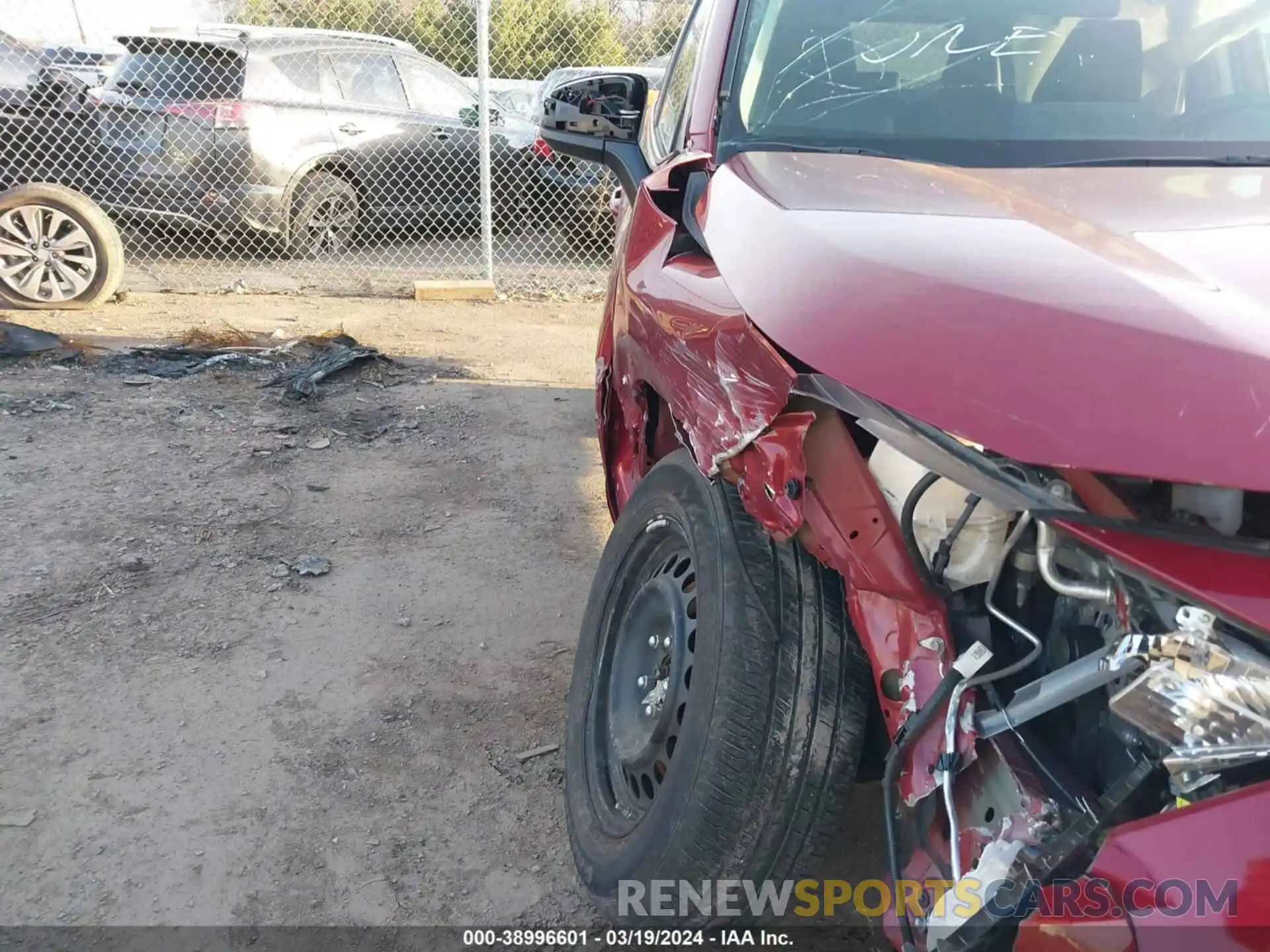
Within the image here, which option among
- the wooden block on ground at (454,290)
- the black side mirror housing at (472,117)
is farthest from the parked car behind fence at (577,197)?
the wooden block on ground at (454,290)

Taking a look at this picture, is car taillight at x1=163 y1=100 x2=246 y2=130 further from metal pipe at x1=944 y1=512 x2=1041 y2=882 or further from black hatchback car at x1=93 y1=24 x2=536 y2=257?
metal pipe at x1=944 y1=512 x2=1041 y2=882

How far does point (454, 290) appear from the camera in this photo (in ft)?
26.7

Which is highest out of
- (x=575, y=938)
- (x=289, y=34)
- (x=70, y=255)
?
(x=289, y=34)

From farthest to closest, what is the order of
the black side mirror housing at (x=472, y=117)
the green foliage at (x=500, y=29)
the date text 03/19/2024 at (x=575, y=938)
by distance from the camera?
the green foliage at (x=500, y=29) < the black side mirror housing at (x=472, y=117) < the date text 03/19/2024 at (x=575, y=938)

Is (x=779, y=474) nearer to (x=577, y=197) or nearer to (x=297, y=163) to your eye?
(x=297, y=163)

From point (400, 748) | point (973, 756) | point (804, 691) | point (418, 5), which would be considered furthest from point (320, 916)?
point (418, 5)

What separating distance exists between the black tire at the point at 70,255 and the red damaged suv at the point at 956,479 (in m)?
5.50

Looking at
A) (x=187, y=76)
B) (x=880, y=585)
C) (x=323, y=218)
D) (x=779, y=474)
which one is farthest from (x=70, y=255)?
(x=880, y=585)

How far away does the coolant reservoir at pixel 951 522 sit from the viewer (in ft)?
4.58

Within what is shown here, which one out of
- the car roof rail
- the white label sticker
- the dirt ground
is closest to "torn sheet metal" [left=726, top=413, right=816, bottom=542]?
the white label sticker

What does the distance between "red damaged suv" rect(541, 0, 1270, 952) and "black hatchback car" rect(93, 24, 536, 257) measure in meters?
6.15

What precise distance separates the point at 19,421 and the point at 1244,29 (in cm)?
518

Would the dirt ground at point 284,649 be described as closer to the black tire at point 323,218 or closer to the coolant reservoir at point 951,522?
the coolant reservoir at point 951,522

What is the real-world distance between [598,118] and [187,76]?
586cm
